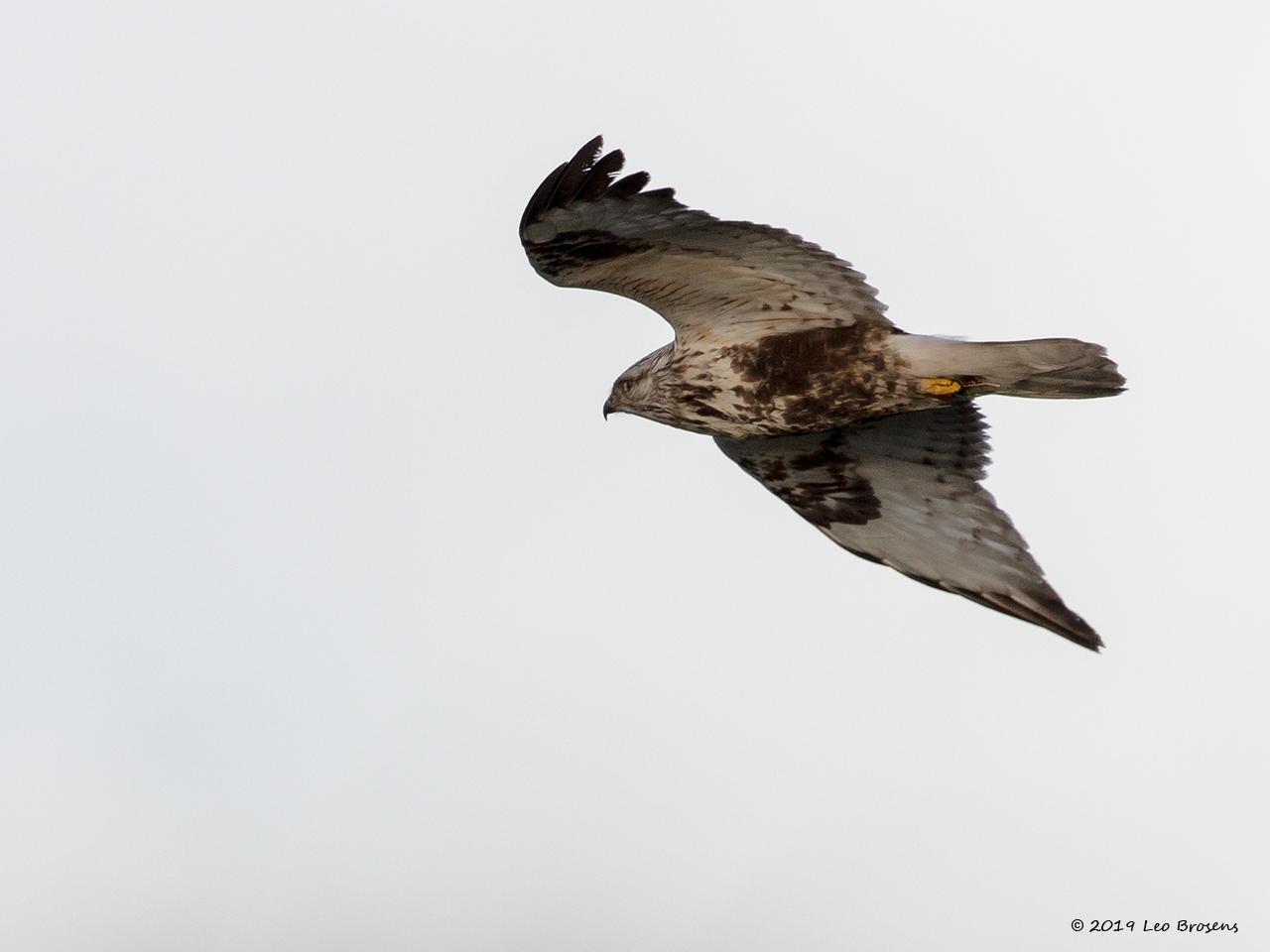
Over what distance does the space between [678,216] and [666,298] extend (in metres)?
0.88

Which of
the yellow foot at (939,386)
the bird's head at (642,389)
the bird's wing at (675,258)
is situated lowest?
the yellow foot at (939,386)

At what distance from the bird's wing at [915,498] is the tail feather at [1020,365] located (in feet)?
3.21

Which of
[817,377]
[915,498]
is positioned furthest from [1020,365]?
[915,498]

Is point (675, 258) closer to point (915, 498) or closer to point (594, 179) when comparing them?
→ point (594, 179)

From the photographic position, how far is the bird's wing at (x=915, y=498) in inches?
452

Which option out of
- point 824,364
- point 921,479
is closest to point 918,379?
point 824,364

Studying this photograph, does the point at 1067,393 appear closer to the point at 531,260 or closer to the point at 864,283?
the point at 864,283

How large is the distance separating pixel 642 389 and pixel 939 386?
204cm

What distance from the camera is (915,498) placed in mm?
11914

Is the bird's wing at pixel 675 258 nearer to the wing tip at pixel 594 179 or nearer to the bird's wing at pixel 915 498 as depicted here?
the wing tip at pixel 594 179

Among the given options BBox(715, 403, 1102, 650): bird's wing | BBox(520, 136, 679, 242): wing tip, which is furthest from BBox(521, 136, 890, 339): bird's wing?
BBox(715, 403, 1102, 650): bird's wing

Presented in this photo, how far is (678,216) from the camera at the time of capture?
10.5m

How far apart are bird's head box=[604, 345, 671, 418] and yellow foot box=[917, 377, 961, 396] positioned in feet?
5.56

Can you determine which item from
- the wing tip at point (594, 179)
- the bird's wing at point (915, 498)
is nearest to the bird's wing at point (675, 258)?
the wing tip at point (594, 179)
